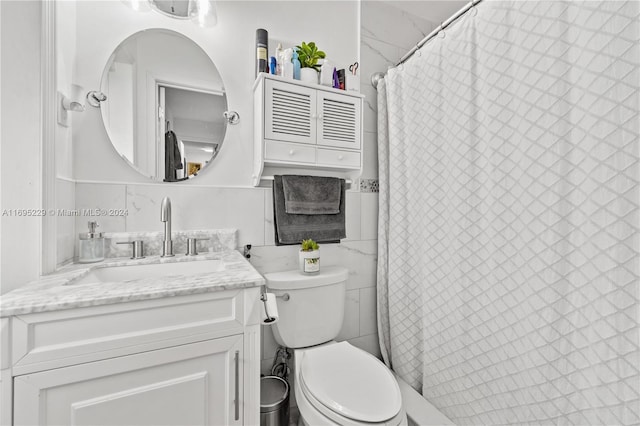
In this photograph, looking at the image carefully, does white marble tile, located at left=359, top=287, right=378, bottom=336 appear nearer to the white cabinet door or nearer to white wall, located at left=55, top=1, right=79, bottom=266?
the white cabinet door

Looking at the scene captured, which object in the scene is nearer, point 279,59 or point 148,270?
point 148,270

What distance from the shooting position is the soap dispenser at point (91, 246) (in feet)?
3.43

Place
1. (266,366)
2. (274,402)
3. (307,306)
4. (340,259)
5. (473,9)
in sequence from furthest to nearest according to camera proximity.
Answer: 1. (340,259)
2. (266,366)
3. (307,306)
4. (274,402)
5. (473,9)

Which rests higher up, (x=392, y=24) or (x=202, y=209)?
(x=392, y=24)

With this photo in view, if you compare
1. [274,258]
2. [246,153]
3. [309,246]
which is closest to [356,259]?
[309,246]

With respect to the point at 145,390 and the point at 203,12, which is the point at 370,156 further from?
the point at 145,390

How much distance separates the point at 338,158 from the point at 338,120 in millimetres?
198

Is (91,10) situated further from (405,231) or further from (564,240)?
(564,240)

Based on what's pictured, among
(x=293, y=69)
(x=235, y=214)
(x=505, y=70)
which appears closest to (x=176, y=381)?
(x=235, y=214)

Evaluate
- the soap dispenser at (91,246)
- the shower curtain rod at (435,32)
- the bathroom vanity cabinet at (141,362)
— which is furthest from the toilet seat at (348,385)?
the shower curtain rod at (435,32)

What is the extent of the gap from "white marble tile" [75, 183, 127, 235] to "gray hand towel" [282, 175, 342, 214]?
27.9 inches

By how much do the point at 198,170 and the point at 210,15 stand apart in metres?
0.72

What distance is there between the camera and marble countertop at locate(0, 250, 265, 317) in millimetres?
640

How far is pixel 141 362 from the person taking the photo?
0.72 meters
